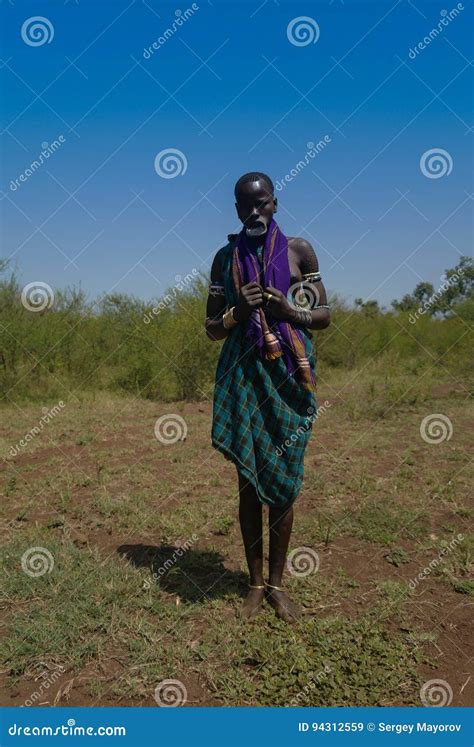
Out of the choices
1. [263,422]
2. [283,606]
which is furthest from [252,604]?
[263,422]

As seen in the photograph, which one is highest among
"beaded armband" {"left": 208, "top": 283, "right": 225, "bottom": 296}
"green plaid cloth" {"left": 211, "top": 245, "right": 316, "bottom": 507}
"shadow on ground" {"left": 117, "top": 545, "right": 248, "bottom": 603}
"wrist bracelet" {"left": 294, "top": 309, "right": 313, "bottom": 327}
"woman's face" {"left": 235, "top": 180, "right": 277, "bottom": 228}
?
"woman's face" {"left": 235, "top": 180, "right": 277, "bottom": 228}

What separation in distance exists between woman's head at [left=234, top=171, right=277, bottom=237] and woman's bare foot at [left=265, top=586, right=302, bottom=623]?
1.71 m

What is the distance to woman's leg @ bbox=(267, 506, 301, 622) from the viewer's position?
2785mm

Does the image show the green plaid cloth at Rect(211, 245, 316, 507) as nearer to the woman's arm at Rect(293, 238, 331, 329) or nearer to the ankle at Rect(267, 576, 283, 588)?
the woman's arm at Rect(293, 238, 331, 329)

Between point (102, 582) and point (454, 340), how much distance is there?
12686 millimetres

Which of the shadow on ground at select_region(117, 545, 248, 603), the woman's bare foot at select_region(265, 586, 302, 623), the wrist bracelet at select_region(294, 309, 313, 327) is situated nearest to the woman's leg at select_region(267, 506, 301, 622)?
the woman's bare foot at select_region(265, 586, 302, 623)

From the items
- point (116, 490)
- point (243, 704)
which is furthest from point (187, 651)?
point (116, 490)

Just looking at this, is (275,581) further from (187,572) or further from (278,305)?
(278,305)

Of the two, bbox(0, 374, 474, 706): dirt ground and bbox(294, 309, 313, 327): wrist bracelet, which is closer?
bbox(0, 374, 474, 706): dirt ground

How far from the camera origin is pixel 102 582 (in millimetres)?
3064

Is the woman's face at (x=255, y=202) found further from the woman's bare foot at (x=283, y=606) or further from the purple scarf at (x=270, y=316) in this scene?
the woman's bare foot at (x=283, y=606)

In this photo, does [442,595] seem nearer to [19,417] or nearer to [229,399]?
[229,399]

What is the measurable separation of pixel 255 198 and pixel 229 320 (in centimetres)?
53

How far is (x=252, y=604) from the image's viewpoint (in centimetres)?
283
